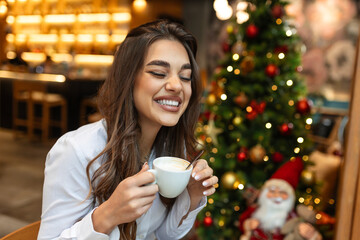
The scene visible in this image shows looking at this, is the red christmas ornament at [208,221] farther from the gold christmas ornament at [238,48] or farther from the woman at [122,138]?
the woman at [122,138]

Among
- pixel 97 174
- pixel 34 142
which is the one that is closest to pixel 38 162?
pixel 34 142

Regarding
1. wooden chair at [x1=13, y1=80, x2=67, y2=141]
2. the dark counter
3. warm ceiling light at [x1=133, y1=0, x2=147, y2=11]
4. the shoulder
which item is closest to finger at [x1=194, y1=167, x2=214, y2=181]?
the shoulder

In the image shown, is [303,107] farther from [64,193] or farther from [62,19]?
[62,19]

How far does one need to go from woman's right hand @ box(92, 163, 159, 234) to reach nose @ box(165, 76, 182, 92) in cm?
24

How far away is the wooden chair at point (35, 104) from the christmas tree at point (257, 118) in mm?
3539

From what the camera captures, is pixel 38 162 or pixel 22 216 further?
pixel 38 162

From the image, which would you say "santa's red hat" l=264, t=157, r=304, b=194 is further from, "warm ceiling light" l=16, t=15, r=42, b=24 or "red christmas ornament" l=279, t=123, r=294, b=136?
"warm ceiling light" l=16, t=15, r=42, b=24

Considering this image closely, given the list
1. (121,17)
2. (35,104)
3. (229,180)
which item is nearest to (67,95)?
(35,104)

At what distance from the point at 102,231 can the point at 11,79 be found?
5.32m

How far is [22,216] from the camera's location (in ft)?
9.02

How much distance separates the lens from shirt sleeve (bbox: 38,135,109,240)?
2.69 feet

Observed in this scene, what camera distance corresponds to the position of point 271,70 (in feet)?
7.34

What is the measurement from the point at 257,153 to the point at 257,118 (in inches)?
10.1

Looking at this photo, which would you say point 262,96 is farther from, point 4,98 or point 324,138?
point 4,98
